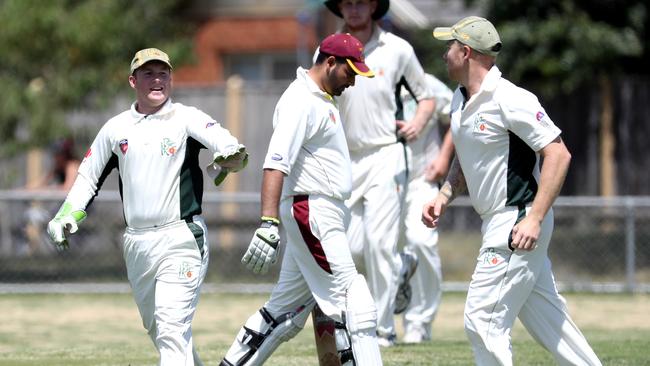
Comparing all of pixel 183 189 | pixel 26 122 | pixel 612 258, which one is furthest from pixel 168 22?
pixel 183 189

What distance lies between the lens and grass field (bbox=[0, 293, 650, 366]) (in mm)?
9781

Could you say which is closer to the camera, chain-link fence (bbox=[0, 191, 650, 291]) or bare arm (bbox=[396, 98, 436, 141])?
bare arm (bbox=[396, 98, 436, 141])

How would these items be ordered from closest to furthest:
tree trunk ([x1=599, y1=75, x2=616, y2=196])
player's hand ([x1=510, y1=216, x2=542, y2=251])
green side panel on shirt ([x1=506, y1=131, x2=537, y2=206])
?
1. player's hand ([x1=510, y1=216, x2=542, y2=251])
2. green side panel on shirt ([x1=506, y1=131, x2=537, y2=206])
3. tree trunk ([x1=599, y1=75, x2=616, y2=196])

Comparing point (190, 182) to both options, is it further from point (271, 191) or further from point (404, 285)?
point (404, 285)

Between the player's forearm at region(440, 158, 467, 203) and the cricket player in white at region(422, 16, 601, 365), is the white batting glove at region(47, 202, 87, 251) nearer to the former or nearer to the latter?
the player's forearm at region(440, 158, 467, 203)

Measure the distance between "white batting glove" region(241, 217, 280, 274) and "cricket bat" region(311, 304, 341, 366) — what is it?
0.86m

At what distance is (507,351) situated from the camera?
7.23m

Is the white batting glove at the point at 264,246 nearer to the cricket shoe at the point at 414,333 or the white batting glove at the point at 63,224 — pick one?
the white batting glove at the point at 63,224

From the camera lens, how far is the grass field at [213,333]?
978cm

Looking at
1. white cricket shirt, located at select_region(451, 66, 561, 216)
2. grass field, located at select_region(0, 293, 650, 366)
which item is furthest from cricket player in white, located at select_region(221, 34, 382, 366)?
grass field, located at select_region(0, 293, 650, 366)

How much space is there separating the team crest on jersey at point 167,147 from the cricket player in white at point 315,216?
0.52 meters

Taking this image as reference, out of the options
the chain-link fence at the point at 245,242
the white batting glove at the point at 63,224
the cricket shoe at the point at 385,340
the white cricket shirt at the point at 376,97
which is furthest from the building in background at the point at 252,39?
the white batting glove at the point at 63,224

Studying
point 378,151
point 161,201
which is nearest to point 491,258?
point 161,201

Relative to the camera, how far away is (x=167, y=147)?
763 centimetres
